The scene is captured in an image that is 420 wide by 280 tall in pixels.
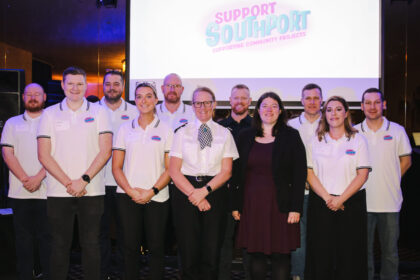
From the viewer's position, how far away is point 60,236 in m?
2.92

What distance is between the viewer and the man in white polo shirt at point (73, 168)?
9.60 ft

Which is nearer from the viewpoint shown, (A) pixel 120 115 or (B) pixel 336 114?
(B) pixel 336 114

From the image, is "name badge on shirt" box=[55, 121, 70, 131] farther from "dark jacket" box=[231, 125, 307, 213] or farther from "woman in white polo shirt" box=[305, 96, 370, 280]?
"woman in white polo shirt" box=[305, 96, 370, 280]

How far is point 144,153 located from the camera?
9.99 ft

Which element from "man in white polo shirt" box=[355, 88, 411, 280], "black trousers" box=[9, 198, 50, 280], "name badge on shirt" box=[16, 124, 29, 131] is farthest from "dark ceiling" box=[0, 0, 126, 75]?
"man in white polo shirt" box=[355, 88, 411, 280]

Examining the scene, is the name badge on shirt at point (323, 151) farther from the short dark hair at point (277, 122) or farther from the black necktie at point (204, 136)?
the black necktie at point (204, 136)

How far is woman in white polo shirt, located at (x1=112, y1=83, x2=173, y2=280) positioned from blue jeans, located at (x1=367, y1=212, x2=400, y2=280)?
1.70 meters

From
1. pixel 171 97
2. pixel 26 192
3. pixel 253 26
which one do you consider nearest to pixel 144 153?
pixel 171 97

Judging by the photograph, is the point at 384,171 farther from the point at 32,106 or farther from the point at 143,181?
the point at 32,106

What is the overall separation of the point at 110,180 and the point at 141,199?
0.77m

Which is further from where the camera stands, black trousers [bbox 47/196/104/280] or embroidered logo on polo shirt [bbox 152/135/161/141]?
embroidered logo on polo shirt [bbox 152/135/161/141]

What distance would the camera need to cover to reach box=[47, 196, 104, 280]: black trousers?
9.59 ft

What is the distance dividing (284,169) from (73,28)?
423 centimetres

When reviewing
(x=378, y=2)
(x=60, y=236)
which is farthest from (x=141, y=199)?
(x=378, y=2)
